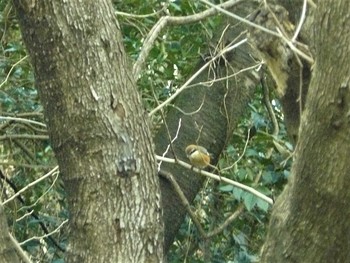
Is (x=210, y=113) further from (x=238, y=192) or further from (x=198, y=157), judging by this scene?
(x=238, y=192)

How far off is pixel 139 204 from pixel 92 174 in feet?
0.34

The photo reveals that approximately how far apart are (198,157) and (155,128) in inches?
21.3

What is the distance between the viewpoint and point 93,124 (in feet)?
5.18

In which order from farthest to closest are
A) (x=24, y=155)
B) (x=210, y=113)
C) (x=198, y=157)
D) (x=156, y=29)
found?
(x=24, y=155)
(x=210, y=113)
(x=198, y=157)
(x=156, y=29)

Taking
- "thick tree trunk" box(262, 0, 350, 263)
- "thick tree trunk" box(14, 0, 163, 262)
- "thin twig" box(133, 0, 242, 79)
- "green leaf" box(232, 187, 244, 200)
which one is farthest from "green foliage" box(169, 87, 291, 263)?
"thick tree trunk" box(262, 0, 350, 263)


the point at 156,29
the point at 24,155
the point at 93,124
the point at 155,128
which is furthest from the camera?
the point at 24,155

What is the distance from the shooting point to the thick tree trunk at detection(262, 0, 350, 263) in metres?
1.16

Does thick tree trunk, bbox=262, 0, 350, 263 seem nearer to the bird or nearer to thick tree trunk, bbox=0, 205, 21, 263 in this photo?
thick tree trunk, bbox=0, 205, 21, 263

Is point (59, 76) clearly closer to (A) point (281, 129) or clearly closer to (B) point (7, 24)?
(A) point (281, 129)

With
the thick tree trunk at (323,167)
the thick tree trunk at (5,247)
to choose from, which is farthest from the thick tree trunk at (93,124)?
the thick tree trunk at (323,167)

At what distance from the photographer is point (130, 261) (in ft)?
5.21

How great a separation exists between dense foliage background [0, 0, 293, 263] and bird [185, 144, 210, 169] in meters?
0.34

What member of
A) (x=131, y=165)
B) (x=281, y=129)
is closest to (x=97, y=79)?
(x=131, y=165)

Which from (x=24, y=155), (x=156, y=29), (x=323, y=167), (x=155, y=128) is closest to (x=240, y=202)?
Answer: (x=155, y=128)
